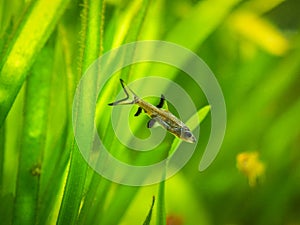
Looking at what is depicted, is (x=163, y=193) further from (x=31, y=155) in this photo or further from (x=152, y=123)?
(x=31, y=155)

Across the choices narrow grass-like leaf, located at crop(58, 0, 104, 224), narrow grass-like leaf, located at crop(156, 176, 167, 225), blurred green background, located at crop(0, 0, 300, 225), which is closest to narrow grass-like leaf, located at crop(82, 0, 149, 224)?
blurred green background, located at crop(0, 0, 300, 225)

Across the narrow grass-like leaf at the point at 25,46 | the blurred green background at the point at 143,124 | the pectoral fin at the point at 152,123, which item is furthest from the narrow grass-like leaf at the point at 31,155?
the pectoral fin at the point at 152,123

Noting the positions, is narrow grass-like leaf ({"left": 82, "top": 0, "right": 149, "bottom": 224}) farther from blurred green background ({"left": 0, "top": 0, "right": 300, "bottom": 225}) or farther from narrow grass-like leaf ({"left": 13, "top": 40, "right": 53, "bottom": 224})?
narrow grass-like leaf ({"left": 13, "top": 40, "right": 53, "bottom": 224})

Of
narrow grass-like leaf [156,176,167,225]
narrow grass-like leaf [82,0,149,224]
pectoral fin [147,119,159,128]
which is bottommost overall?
narrow grass-like leaf [156,176,167,225]

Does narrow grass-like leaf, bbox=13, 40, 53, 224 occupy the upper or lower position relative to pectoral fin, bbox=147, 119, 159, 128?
upper

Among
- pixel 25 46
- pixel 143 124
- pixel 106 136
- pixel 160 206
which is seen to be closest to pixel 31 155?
pixel 106 136

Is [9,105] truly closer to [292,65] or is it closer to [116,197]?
[116,197]
